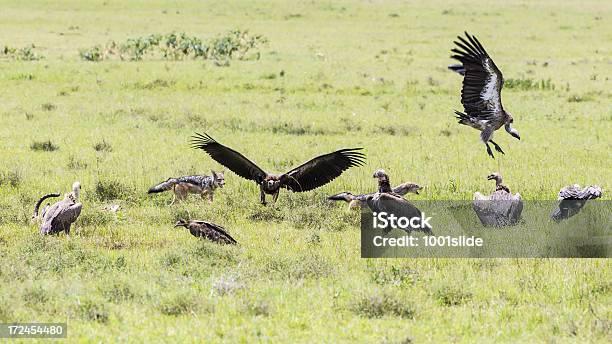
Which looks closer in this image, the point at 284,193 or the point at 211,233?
the point at 211,233

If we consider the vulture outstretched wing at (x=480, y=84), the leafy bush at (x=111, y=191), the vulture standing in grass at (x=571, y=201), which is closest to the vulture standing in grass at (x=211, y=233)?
the leafy bush at (x=111, y=191)

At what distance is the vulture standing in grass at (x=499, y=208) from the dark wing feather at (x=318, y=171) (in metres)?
1.69

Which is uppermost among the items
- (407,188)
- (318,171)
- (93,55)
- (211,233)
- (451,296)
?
(93,55)

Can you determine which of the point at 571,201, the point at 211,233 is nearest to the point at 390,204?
the point at 211,233

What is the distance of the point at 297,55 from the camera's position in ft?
117

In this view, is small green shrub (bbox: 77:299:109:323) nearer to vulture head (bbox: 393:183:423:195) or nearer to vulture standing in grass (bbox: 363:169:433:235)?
vulture standing in grass (bbox: 363:169:433:235)

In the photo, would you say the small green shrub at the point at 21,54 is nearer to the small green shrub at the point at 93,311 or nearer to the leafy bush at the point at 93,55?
the leafy bush at the point at 93,55

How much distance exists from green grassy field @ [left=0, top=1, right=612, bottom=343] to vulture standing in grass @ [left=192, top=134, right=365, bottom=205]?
444 millimetres

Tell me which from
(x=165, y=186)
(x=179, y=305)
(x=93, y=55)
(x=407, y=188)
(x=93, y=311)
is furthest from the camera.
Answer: (x=93, y=55)

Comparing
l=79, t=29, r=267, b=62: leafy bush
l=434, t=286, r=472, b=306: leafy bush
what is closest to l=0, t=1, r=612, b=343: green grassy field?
l=434, t=286, r=472, b=306: leafy bush

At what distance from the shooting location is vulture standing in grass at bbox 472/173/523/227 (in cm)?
1134

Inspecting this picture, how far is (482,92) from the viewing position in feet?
40.2

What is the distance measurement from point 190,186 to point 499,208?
4474 mm

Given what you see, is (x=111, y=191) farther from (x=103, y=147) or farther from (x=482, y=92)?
(x=482, y=92)
